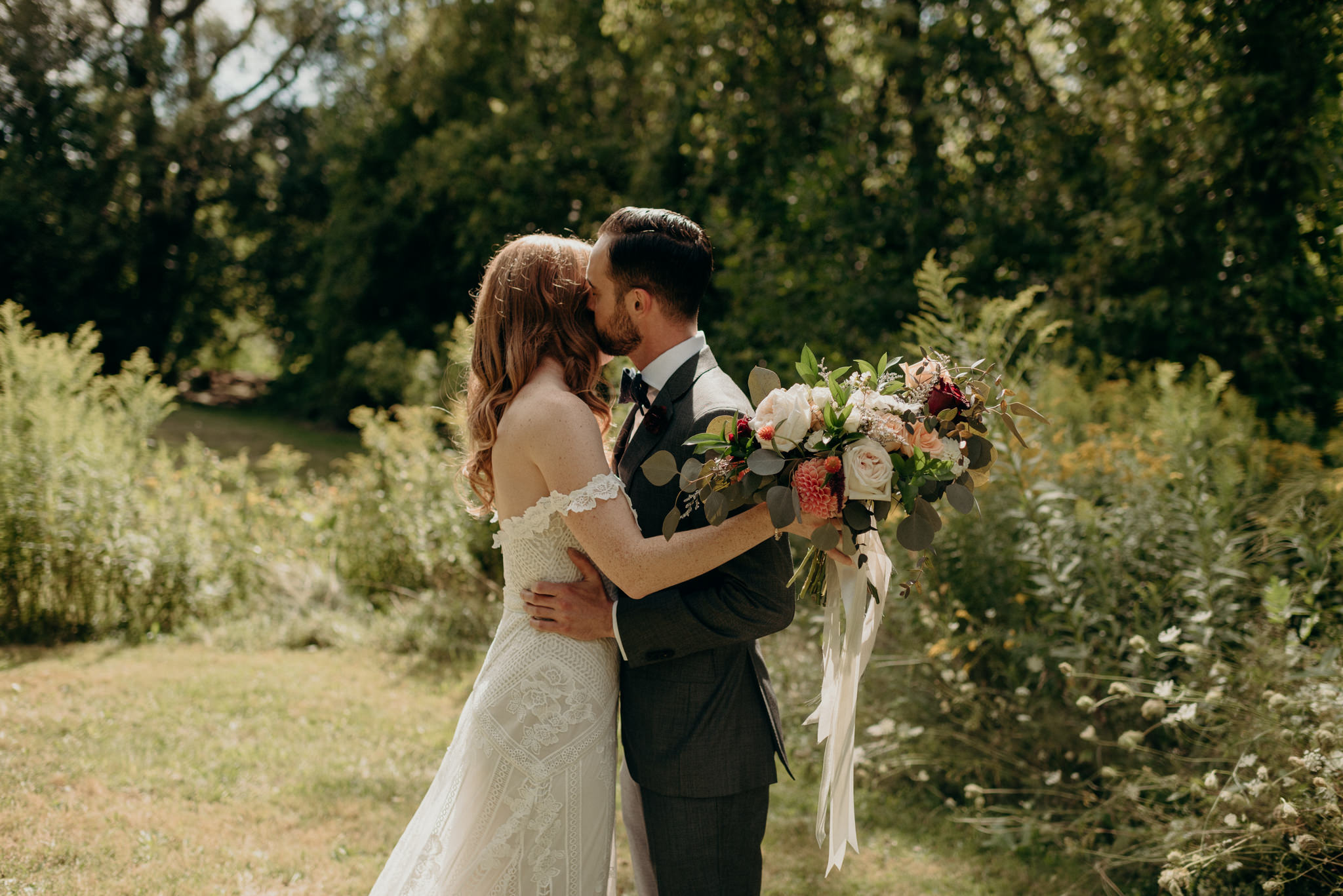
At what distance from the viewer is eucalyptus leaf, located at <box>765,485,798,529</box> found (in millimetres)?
1679

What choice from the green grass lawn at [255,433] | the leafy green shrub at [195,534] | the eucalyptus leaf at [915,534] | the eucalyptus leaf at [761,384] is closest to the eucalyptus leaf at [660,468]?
the eucalyptus leaf at [761,384]

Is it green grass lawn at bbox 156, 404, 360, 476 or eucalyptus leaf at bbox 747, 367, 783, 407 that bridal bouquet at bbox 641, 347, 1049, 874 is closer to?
eucalyptus leaf at bbox 747, 367, 783, 407

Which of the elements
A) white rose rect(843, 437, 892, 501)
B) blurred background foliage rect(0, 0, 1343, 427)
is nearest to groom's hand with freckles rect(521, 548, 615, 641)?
white rose rect(843, 437, 892, 501)

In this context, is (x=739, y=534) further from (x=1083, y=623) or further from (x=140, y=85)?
(x=140, y=85)

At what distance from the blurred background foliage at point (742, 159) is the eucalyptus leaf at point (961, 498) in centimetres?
648

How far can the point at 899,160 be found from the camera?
10.5m

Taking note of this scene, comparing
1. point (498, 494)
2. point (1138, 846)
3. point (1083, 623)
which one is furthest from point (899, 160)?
point (498, 494)

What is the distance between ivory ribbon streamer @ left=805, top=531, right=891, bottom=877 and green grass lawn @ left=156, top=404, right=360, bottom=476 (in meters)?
14.9

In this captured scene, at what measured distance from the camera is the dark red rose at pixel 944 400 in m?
1.78

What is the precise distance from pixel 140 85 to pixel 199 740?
20.3 metres

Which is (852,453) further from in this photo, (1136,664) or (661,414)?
(1136,664)

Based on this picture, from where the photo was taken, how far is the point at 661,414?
2.09 m

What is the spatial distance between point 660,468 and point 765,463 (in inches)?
8.6

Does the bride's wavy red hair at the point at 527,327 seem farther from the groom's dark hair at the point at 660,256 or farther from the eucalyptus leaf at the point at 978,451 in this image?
the eucalyptus leaf at the point at 978,451
